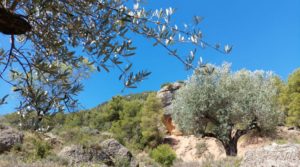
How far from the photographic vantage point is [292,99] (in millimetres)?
32844

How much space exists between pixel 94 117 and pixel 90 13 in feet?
133

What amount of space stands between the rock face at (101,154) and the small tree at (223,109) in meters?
9.06

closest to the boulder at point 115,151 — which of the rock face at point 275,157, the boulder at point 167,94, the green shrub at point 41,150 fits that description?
the green shrub at point 41,150

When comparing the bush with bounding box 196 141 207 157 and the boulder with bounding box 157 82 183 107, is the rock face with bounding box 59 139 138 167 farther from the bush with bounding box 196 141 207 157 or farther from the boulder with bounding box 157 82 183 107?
the boulder with bounding box 157 82 183 107

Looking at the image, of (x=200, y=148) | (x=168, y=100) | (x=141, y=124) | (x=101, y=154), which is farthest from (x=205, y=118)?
(x=168, y=100)

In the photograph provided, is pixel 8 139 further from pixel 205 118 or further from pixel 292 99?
pixel 292 99

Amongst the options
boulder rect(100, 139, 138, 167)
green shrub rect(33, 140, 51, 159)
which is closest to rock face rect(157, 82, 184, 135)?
boulder rect(100, 139, 138, 167)

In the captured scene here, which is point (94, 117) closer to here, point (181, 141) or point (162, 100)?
point (162, 100)

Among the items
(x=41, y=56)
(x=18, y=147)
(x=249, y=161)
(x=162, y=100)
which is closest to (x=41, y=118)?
(x=41, y=56)

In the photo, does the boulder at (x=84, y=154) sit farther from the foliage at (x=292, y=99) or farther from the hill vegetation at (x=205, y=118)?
the foliage at (x=292, y=99)

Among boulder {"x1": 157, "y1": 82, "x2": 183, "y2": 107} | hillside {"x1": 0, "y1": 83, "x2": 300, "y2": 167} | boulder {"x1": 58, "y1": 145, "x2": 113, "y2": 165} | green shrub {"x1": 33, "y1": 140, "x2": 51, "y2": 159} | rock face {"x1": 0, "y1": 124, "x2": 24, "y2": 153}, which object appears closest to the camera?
hillside {"x1": 0, "y1": 83, "x2": 300, "y2": 167}

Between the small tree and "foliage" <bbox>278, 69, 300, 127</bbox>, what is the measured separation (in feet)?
27.4

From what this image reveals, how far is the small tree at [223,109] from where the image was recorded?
74.8ft

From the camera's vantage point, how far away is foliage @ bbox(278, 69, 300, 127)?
31.5 metres
